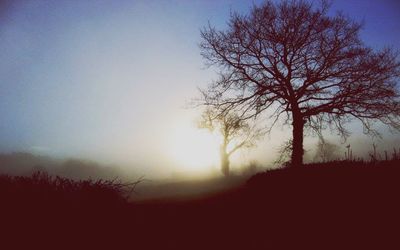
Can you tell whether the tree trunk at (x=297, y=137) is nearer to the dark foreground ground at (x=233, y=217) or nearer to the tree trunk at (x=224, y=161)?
the dark foreground ground at (x=233, y=217)

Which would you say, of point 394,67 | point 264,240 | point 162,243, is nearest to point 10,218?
point 162,243

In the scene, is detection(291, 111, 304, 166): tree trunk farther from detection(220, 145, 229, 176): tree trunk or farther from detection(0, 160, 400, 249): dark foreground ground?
detection(220, 145, 229, 176): tree trunk

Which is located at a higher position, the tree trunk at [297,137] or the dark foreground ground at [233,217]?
the tree trunk at [297,137]

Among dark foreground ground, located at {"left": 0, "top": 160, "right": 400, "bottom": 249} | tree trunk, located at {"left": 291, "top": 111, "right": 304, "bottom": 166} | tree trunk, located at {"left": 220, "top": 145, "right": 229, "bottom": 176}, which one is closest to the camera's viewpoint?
dark foreground ground, located at {"left": 0, "top": 160, "right": 400, "bottom": 249}

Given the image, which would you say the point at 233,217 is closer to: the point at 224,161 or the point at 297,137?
the point at 297,137

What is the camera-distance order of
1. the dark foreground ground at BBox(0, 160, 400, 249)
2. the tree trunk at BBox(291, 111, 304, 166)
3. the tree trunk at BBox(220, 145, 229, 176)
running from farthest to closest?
the tree trunk at BBox(220, 145, 229, 176) < the tree trunk at BBox(291, 111, 304, 166) < the dark foreground ground at BBox(0, 160, 400, 249)

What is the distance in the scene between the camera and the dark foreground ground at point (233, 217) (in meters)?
2.59

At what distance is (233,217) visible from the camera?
26.8ft

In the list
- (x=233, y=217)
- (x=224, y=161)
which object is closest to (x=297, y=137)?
(x=233, y=217)

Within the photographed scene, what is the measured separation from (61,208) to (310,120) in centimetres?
1782

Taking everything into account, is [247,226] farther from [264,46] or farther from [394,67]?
[394,67]

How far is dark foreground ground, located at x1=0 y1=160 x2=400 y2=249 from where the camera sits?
2590 millimetres

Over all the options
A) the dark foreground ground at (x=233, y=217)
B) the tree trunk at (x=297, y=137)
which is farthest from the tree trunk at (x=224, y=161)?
the dark foreground ground at (x=233, y=217)

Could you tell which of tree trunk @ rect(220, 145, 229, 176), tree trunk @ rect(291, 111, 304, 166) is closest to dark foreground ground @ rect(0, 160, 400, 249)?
tree trunk @ rect(291, 111, 304, 166)
